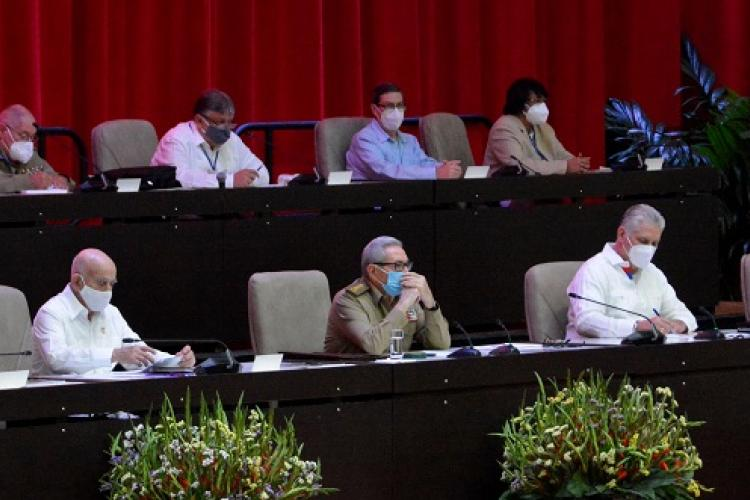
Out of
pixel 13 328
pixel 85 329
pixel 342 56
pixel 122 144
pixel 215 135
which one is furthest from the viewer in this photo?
pixel 342 56

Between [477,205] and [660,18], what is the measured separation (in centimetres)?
373

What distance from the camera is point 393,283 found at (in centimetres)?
632

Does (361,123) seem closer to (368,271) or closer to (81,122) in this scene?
(81,122)

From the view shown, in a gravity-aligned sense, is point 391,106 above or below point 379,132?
above

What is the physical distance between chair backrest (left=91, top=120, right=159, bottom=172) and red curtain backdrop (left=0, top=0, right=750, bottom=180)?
131 centimetres

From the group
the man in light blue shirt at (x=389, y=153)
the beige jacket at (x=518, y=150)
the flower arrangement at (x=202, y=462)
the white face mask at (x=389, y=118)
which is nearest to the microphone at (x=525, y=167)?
the beige jacket at (x=518, y=150)

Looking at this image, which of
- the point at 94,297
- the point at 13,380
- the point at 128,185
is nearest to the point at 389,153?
the point at 128,185

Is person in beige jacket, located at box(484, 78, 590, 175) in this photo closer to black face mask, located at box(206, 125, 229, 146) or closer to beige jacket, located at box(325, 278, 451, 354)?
black face mask, located at box(206, 125, 229, 146)

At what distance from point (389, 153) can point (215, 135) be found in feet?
2.93

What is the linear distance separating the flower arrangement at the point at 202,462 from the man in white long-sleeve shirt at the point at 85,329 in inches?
37.6

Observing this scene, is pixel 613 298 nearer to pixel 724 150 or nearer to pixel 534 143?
pixel 534 143

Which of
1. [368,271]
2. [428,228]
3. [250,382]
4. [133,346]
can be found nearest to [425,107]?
[428,228]

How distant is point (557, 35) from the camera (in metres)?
11.4

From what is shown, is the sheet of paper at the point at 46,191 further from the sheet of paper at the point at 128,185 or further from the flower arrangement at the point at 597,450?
the flower arrangement at the point at 597,450
